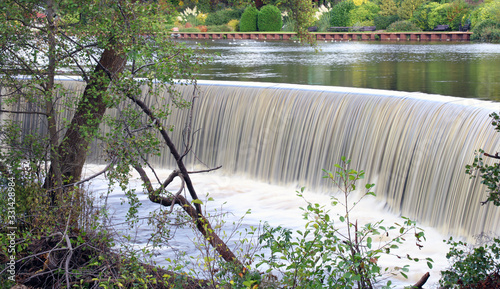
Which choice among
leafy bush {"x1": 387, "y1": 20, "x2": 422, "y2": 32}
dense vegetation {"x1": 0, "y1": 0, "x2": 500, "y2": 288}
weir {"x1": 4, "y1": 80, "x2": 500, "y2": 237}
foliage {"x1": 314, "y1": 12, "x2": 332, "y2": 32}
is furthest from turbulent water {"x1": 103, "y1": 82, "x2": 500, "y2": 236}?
foliage {"x1": 314, "y1": 12, "x2": 332, "y2": 32}

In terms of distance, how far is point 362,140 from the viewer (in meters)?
8.56

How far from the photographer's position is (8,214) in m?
5.20

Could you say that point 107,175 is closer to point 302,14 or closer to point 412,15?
point 302,14

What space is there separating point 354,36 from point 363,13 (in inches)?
232

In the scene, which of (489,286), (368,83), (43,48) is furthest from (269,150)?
(489,286)

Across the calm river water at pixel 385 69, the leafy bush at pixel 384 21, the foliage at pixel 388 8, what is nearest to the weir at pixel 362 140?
the calm river water at pixel 385 69

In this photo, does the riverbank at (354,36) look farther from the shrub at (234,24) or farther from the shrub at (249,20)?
the shrub at (234,24)

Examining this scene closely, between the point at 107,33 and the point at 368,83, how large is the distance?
785 cm

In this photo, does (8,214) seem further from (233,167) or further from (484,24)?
(484,24)

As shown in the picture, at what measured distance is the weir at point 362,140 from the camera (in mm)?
6961

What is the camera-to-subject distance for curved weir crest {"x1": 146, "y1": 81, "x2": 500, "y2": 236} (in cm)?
697

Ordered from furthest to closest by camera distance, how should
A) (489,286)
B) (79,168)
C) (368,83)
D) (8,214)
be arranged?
1. (368,83)
2. (79,168)
3. (8,214)
4. (489,286)

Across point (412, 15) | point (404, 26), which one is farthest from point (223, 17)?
point (404, 26)

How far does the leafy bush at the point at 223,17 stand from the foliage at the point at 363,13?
9110 millimetres
